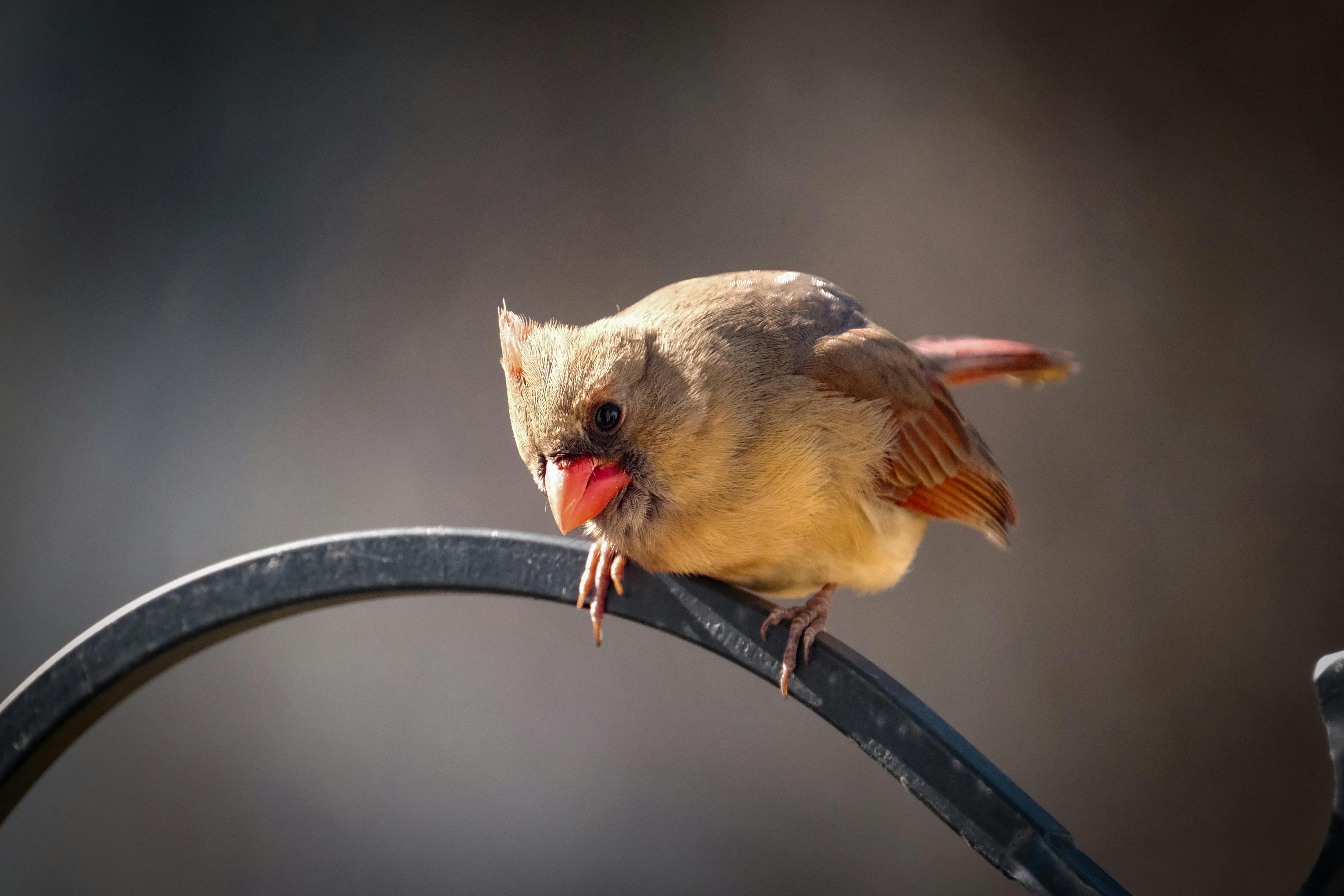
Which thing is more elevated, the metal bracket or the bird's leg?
the metal bracket

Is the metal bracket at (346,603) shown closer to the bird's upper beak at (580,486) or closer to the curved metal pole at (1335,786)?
the bird's upper beak at (580,486)

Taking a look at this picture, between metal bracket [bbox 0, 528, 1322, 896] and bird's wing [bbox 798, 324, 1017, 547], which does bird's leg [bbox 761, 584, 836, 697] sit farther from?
bird's wing [bbox 798, 324, 1017, 547]

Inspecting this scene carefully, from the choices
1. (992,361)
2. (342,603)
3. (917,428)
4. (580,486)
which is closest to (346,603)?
(342,603)

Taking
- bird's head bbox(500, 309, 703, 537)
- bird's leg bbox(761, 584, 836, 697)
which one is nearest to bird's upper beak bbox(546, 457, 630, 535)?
bird's head bbox(500, 309, 703, 537)

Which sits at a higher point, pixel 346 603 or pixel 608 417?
pixel 608 417

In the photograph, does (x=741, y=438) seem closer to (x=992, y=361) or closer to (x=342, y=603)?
(x=342, y=603)

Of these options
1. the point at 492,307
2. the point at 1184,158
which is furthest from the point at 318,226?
Result: the point at 1184,158
